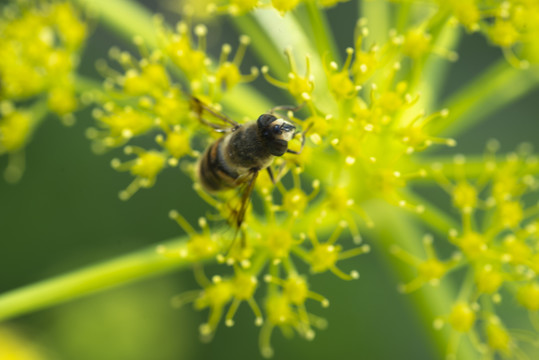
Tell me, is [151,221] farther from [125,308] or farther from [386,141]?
[386,141]

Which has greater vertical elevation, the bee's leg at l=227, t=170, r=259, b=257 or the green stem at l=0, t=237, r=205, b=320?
the bee's leg at l=227, t=170, r=259, b=257

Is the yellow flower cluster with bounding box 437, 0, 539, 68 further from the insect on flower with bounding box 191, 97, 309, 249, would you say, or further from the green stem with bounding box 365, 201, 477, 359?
the green stem with bounding box 365, 201, 477, 359

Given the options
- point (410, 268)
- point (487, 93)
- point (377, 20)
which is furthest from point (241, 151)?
point (377, 20)

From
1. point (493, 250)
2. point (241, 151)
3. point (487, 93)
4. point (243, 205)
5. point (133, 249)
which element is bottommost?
point (133, 249)

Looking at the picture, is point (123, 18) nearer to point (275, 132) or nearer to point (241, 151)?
point (241, 151)

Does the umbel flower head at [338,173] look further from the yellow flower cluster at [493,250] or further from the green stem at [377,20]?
the green stem at [377,20]

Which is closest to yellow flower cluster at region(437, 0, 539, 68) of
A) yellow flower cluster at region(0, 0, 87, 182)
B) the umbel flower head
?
the umbel flower head

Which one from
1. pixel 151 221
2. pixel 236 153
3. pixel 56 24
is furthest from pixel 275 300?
pixel 151 221

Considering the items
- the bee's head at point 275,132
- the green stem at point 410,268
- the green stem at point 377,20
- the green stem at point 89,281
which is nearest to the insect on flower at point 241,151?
the bee's head at point 275,132
